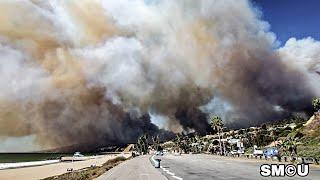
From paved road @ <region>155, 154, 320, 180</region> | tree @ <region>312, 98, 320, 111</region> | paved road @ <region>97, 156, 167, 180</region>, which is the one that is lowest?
paved road @ <region>97, 156, 167, 180</region>

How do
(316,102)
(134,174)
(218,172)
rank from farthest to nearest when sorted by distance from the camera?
(316,102), (134,174), (218,172)

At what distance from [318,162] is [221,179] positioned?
25.4 metres

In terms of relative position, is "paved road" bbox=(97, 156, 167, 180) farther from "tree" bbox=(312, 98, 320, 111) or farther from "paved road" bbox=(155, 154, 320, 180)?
"tree" bbox=(312, 98, 320, 111)

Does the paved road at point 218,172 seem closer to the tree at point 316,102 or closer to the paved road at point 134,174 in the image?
the paved road at point 134,174

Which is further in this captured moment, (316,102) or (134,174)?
(316,102)

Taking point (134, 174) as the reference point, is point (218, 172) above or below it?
above

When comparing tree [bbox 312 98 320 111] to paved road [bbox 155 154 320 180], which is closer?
paved road [bbox 155 154 320 180]

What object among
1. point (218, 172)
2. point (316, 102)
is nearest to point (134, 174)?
point (218, 172)

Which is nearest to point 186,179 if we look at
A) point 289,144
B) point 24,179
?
point 24,179

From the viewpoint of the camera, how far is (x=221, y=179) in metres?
23.9

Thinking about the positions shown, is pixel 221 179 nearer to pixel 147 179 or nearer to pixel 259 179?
pixel 259 179

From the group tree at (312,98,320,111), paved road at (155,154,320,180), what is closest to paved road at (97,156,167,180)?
paved road at (155,154,320,180)

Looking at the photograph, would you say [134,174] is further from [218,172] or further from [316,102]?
[316,102]

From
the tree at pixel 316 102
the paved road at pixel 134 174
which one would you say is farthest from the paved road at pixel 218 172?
the tree at pixel 316 102
